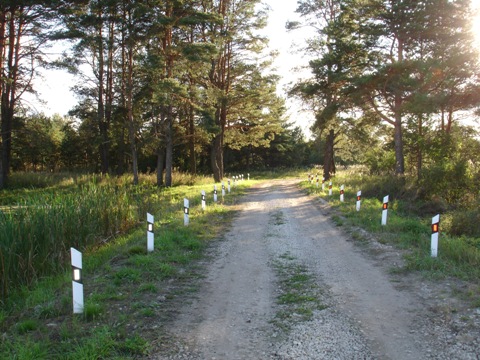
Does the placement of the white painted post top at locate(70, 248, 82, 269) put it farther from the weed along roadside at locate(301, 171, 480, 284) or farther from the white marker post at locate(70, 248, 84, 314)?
the weed along roadside at locate(301, 171, 480, 284)

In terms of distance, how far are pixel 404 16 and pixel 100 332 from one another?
21242 mm

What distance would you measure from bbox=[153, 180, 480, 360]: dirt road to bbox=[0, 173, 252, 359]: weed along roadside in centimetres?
45

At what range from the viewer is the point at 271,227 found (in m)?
11.7

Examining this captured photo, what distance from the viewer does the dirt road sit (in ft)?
13.6

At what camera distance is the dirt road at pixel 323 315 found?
4141 mm

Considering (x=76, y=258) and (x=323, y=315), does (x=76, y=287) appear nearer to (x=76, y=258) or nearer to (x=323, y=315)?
(x=76, y=258)

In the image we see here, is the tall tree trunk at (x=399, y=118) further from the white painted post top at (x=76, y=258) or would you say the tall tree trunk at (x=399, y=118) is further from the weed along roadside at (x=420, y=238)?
the white painted post top at (x=76, y=258)

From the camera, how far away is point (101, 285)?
602 cm

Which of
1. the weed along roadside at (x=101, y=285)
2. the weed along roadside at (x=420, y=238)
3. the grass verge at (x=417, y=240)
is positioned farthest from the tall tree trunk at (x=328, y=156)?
the weed along roadside at (x=101, y=285)

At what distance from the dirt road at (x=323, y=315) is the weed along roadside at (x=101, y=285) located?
45 centimetres

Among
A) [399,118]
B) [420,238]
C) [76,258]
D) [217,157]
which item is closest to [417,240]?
[420,238]

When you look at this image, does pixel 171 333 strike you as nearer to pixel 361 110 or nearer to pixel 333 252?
pixel 333 252

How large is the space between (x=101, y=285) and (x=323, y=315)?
342cm

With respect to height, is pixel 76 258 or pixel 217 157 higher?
pixel 217 157
